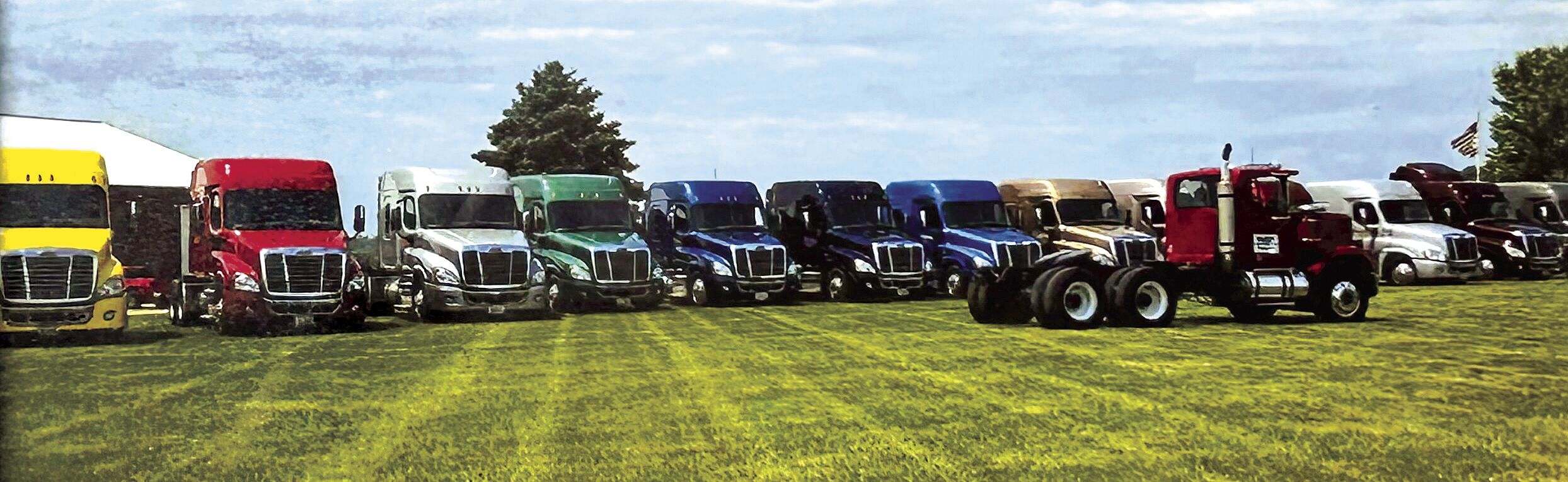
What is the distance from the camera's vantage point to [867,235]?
1010 inches

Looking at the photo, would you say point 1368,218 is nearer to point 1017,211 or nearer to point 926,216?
point 1017,211

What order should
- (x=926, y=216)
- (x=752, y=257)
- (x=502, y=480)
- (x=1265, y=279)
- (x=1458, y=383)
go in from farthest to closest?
(x=926, y=216) < (x=752, y=257) < (x=1265, y=279) < (x=1458, y=383) < (x=502, y=480)

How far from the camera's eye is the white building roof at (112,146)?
13.6 meters

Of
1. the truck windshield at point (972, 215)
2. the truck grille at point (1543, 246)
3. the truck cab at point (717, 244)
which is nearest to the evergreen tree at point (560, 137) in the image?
the truck cab at point (717, 244)

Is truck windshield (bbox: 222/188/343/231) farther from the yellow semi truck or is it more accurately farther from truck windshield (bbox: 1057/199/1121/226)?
truck windshield (bbox: 1057/199/1121/226)

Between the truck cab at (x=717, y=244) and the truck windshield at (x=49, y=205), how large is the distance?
9.24 metres

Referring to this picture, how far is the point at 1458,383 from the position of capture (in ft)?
37.9

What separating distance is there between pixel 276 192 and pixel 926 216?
1217cm

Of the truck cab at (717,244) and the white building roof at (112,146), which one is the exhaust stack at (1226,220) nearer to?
the truck cab at (717,244)

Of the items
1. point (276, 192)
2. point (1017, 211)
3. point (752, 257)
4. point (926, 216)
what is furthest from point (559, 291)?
point (1017, 211)

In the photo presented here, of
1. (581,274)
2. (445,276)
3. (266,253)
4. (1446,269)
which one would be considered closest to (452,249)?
(445,276)

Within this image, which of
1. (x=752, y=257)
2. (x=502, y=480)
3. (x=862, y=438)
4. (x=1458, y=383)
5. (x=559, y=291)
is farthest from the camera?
(x=752, y=257)

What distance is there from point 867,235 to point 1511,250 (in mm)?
12296

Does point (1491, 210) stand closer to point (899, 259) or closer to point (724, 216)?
point (899, 259)
